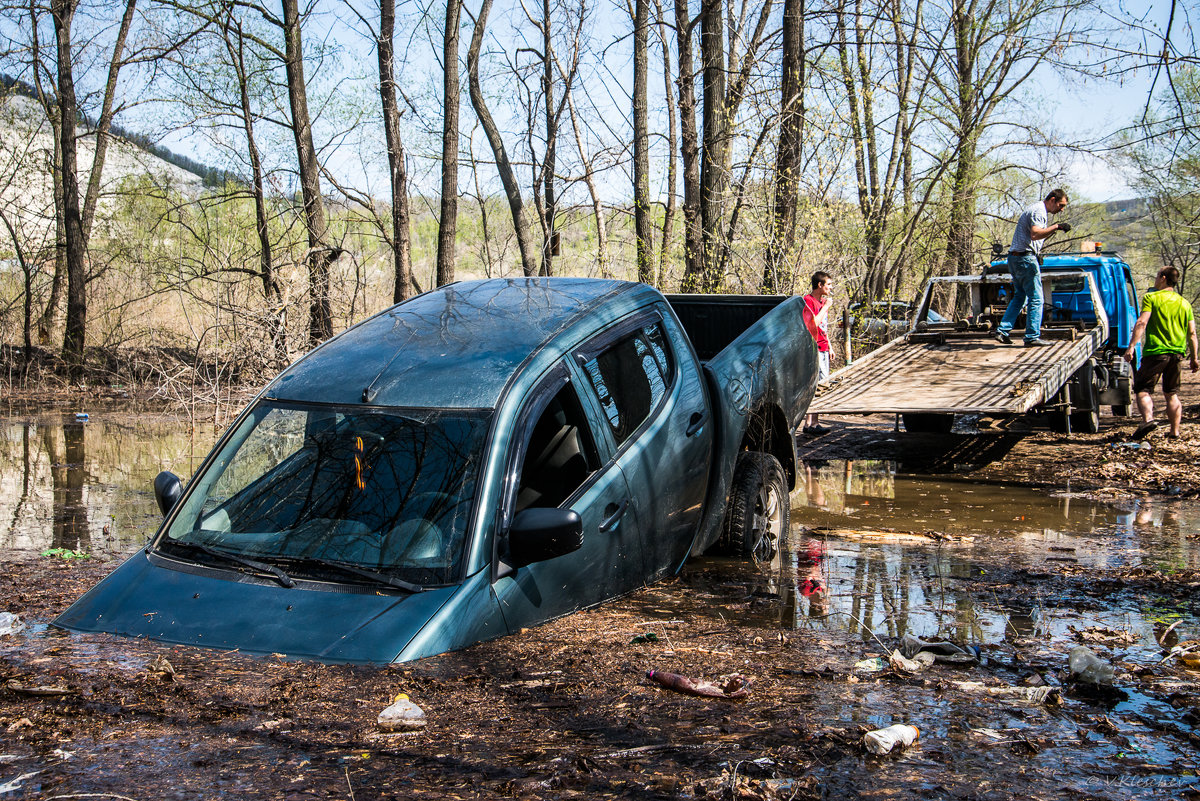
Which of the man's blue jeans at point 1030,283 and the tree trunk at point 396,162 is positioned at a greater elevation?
the tree trunk at point 396,162

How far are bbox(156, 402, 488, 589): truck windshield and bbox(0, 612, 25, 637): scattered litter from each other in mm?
644

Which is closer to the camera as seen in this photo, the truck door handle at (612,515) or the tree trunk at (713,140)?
the truck door handle at (612,515)

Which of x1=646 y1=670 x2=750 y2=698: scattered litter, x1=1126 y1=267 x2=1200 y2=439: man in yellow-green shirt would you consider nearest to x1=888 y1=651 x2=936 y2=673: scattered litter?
x1=646 y1=670 x2=750 y2=698: scattered litter

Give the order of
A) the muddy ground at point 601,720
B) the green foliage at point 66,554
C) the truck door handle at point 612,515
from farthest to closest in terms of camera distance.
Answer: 1. the green foliage at point 66,554
2. the truck door handle at point 612,515
3. the muddy ground at point 601,720

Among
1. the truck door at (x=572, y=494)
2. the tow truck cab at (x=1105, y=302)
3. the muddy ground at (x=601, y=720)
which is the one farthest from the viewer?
the tow truck cab at (x=1105, y=302)

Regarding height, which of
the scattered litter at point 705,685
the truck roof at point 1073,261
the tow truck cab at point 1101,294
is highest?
the truck roof at point 1073,261

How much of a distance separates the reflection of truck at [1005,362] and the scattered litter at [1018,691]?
19.8 feet

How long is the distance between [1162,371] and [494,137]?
16831 millimetres

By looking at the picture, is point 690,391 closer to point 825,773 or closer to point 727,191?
point 825,773

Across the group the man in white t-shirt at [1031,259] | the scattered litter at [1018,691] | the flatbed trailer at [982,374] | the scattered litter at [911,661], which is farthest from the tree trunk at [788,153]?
the scattered litter at [1018,691]

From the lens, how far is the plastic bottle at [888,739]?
10.4 ft

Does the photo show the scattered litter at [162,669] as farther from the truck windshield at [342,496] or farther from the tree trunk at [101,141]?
the tree trunk at [101,141]

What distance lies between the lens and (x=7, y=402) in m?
18.0

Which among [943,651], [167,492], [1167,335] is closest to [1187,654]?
[943,651]
